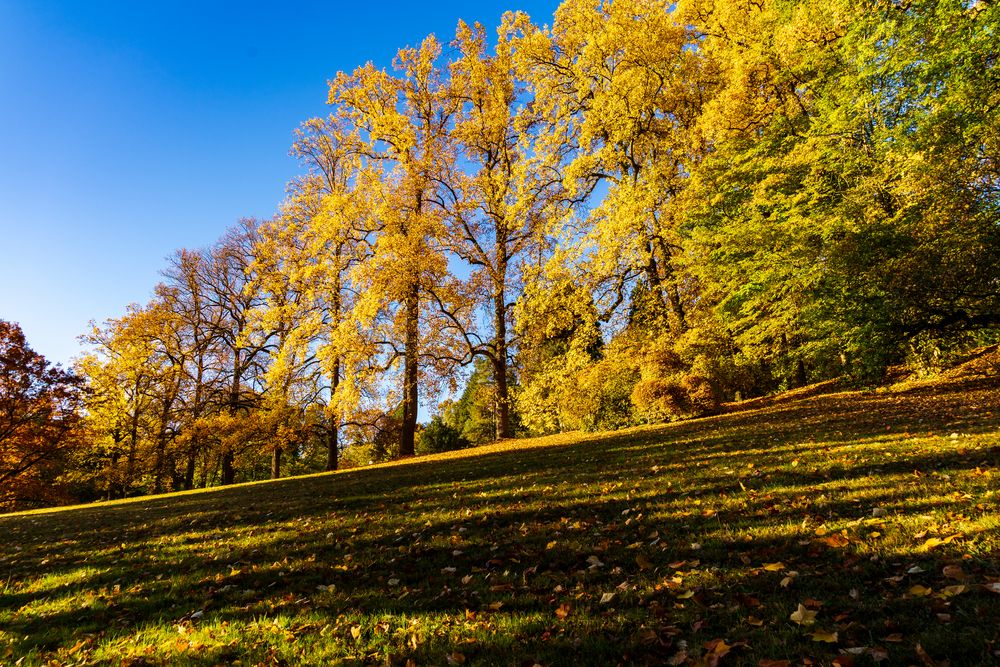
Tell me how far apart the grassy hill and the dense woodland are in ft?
21.8

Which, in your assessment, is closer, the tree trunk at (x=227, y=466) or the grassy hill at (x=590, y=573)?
the grassy hill at (x=590, y=573)

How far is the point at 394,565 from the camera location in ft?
16.0

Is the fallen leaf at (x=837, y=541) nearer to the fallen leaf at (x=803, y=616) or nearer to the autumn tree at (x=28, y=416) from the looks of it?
the fallen leaf at (x=803, y=616)

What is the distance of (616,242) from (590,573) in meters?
14.7

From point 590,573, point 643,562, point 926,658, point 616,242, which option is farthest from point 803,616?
point 616,242

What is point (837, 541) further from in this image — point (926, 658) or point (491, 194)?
point (491, 194)

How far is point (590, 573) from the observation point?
3.89 meters

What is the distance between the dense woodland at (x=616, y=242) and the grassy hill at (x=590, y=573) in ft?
21.8

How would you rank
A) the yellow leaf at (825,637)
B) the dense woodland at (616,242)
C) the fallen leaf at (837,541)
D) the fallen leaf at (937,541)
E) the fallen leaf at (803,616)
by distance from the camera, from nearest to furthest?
the yellow leaf at (825,637), the fallen leaf at (803,616), the fallen leaf at (937,541), the fallen leaf at (837,541), the dense woodland at (616,242)

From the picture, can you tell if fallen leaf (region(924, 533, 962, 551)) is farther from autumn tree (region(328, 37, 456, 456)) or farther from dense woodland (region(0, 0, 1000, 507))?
autumn tree (region(328, 37, 456, 456))

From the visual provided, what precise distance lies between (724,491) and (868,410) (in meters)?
9.12

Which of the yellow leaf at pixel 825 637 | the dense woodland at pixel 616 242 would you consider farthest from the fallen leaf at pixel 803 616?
the dense woodland at pixel 616 242

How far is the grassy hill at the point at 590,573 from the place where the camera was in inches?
106

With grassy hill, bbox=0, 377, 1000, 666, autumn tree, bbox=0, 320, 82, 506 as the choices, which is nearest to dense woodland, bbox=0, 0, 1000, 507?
autumn tree, bbox=0, 320, 82, 506
